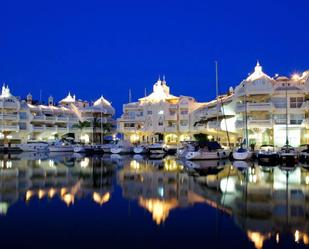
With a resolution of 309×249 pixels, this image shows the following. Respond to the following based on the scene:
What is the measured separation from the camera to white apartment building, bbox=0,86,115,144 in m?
87.9

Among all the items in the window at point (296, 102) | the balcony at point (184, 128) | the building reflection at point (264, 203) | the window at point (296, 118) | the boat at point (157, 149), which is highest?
the window at point (296, 102)

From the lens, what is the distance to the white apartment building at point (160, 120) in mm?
85938

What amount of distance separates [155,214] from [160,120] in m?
71.1

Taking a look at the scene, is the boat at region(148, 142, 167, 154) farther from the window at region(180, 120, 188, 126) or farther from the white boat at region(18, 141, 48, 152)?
the white boat at region(18, 141, 48, 152)

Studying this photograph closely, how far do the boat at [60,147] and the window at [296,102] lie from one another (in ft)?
141

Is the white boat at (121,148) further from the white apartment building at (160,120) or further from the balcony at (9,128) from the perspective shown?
the balcony at (9,128)

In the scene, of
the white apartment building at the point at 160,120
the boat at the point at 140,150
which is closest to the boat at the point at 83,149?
the boat at the point at 140,150

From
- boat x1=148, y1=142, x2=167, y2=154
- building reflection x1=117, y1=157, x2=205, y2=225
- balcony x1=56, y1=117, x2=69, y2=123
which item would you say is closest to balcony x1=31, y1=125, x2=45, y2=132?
balcony x1=56, y1=117, x2=69, y2=123

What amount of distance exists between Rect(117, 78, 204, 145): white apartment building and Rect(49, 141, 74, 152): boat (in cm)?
1450

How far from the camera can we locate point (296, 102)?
59156 mm

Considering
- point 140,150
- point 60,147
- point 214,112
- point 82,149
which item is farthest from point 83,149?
point 214,112

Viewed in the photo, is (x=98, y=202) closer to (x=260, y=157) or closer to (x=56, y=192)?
(x=56, y=192)

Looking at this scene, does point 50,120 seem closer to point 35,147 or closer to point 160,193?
point 35,147

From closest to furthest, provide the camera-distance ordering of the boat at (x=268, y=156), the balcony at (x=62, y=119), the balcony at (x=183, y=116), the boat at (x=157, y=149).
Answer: the boat at (x=268, y=156) → the boat at (x=157, y=149) → the balcony at (x=183, y=116) → the balcony at (x=62, y=119)
